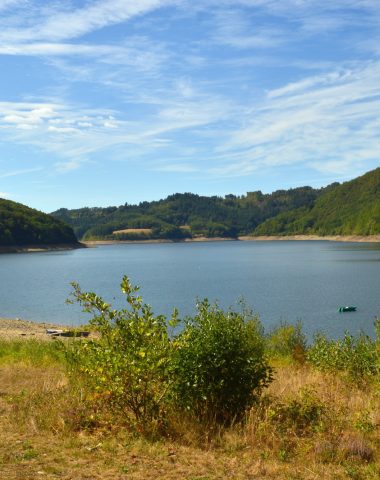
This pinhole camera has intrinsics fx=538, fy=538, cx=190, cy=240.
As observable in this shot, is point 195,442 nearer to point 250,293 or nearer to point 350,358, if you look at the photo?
point 350,358

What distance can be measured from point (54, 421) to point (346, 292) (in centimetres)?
5931

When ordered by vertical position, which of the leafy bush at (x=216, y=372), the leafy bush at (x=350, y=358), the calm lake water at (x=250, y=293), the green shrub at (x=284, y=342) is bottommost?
the calm lake water at (x=250, y=293)

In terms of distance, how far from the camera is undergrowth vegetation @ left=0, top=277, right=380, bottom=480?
757 cm

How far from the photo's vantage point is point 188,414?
8938mm

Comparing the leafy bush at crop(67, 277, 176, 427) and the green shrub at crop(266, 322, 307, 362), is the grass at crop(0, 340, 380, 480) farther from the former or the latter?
the green shrub at crop(266, 322, 307, 362)

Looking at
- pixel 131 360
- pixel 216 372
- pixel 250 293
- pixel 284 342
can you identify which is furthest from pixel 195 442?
pixel 250 293

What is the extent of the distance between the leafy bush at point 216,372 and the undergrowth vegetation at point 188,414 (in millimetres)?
17

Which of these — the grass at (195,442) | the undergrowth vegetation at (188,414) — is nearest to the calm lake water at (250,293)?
the grass at (195,442)

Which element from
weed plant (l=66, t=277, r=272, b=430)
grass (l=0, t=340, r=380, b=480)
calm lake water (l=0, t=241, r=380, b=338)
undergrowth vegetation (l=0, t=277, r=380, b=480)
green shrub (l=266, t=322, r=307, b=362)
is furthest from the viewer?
calm lake water (l=0, t=241, r=380, b=338)

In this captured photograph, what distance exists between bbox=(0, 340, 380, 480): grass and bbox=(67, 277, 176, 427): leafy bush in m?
0.48

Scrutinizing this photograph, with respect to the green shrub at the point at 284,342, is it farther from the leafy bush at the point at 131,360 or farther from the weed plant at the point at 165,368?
the leafy bush at the point at 131,360

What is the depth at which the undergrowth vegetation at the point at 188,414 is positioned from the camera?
298 inches

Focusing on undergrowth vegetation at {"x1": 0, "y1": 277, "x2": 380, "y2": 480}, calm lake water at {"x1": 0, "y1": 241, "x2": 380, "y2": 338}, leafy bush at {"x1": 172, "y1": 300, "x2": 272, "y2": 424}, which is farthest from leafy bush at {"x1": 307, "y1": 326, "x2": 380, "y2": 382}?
calm lake water at {"x1": 0, "y1": 241, "x2": 380, "y2": 338}

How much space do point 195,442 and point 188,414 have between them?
64 cm
